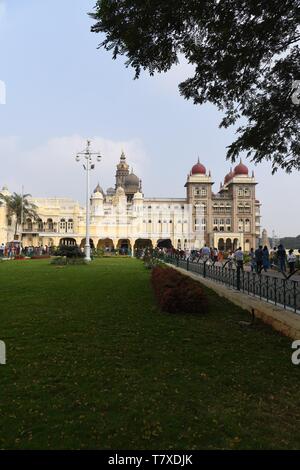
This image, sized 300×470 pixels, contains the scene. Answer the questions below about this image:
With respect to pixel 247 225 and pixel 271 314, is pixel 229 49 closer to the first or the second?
pixel 271 314

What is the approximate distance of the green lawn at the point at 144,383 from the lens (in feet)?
10.6

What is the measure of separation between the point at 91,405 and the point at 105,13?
621cm

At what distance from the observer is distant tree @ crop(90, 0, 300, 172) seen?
22.0 feet

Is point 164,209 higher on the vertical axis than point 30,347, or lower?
higher

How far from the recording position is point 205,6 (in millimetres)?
6703

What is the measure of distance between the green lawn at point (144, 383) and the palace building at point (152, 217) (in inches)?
2088

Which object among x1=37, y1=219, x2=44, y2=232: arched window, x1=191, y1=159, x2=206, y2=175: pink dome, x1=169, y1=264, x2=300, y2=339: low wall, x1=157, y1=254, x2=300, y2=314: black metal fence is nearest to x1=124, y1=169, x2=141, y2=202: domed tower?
x1=191, y1=159, x2=206, y2=175: pink dome

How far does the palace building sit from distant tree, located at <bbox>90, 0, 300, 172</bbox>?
1993 inches

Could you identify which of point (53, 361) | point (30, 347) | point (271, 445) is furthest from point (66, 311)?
point (271, 445)

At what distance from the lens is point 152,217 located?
248ft

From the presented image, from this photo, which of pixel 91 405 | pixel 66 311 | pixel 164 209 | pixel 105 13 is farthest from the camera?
pixel 164 209

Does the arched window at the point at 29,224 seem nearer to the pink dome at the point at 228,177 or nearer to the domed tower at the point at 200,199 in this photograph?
the domed tower at the point at 200,199

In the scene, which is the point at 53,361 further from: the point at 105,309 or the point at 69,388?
the point at 105,309

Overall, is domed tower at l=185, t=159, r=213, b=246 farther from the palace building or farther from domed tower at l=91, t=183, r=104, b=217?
domed tower at l=91, t=183, r=104, b=217
